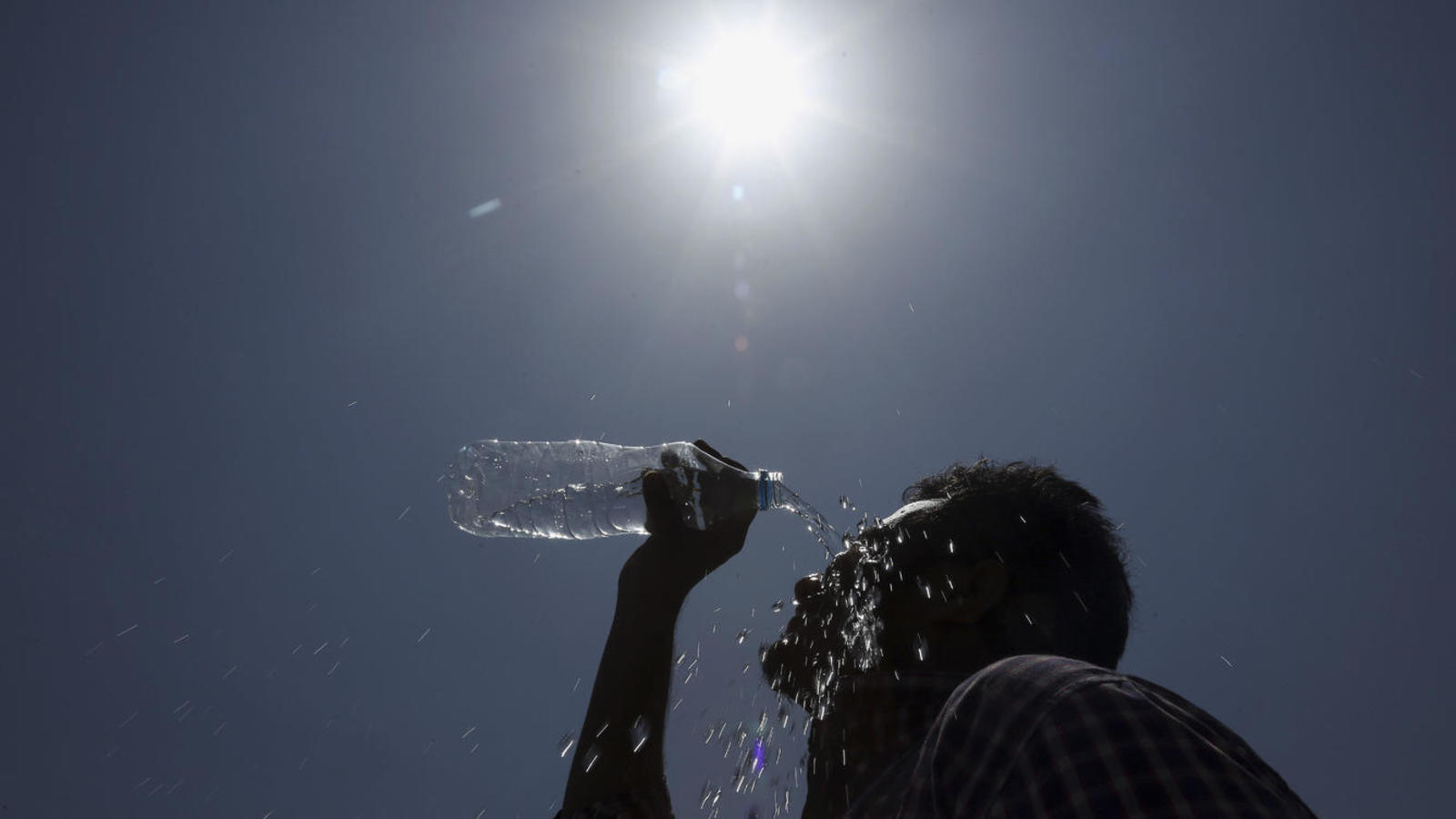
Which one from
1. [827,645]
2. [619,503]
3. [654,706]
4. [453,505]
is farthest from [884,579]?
[453,505]

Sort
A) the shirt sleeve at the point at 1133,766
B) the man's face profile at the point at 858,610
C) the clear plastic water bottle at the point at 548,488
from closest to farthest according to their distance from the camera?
the shirt sleeve at the point at 1133,766
the man's face profile at the point at 858,610
the clear plastic water bottle at the point at 548,488

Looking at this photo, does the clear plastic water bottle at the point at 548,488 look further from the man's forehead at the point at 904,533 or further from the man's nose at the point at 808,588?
the man's forehead at the point at 904,533

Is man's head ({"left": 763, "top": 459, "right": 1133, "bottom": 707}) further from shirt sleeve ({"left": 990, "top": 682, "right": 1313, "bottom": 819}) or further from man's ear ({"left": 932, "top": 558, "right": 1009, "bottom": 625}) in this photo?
shirt sleeve ({"left": 990, "top": 682, "right": 1313, "bottom": 819})

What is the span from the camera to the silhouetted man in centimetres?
111

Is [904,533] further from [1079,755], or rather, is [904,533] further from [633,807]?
[1079,755]

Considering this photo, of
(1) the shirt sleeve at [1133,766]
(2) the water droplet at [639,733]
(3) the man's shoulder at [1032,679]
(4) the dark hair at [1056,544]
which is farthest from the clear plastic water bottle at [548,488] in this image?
(1) the shirt sleeve at [1133,766]

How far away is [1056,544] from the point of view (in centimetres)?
261

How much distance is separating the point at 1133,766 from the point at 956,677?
1328mm

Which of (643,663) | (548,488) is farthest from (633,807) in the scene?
(548,488)

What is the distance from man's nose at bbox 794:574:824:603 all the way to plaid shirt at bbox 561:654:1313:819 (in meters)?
1.83

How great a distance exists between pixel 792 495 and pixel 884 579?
4.54 feet

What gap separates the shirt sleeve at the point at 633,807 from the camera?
8.86 ft

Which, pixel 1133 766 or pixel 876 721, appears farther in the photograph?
pixel 876 721

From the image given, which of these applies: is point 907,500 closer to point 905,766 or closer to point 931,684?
point 931,684
